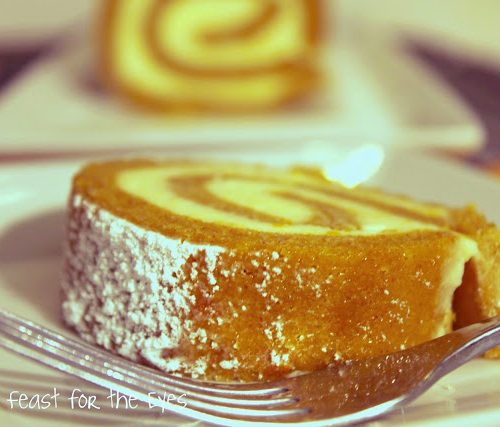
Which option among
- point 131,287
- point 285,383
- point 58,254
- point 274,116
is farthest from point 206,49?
point 285,383

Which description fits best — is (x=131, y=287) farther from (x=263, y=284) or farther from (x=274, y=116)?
(x=274, y=116)

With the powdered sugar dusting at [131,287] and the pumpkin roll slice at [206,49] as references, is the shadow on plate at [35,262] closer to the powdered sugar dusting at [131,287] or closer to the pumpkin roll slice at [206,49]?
the powdered sugar dusting at [131,287]

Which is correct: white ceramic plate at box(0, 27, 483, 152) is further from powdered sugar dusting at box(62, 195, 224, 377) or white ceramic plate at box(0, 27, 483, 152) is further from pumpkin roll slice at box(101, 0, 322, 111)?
powdered sugar dusting at box(62, 195, 224, 377)

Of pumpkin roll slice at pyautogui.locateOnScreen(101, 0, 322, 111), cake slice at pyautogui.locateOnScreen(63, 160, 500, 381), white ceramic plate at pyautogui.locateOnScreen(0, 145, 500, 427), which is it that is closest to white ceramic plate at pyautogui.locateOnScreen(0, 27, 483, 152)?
pumpkin roll slice at pyautogui.locateOnScreen(101, 0, 322, 111)

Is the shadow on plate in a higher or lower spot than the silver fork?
higher

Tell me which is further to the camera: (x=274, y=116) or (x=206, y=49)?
(x=206, y=49)

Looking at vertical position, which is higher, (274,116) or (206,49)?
(206,49)
